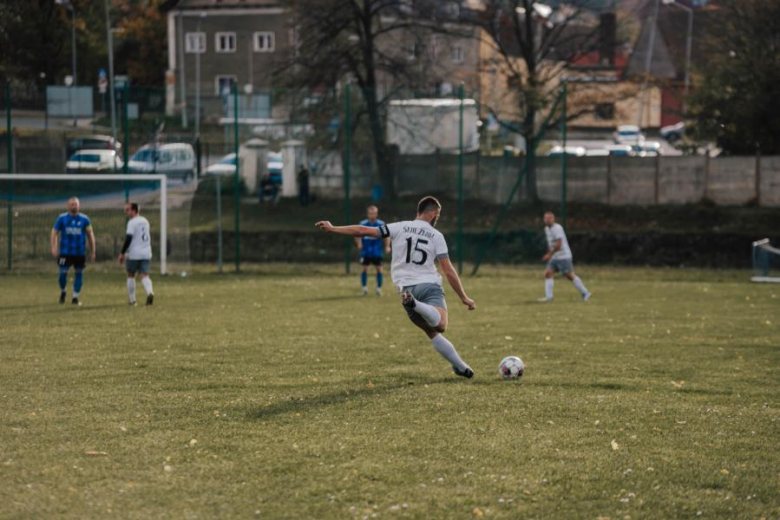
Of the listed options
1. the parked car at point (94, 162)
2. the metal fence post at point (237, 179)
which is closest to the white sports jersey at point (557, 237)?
the metal fence post at point (237, 179)

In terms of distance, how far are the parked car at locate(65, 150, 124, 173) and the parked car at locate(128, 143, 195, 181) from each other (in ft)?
1.56

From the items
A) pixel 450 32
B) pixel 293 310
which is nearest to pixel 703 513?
pixel 293 310

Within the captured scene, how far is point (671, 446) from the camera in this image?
357 inches

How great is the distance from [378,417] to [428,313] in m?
1.97

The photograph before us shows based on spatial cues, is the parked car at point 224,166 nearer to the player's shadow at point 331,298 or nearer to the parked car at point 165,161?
the parked car at point 165,161

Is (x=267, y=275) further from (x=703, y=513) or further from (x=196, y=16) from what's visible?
(x=196, y=16)

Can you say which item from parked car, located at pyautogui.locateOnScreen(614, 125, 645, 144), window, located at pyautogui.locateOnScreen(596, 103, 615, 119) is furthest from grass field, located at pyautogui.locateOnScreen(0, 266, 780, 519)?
parked car, located at pyautogui.locateOnScreen(614, 125, 645, 144)

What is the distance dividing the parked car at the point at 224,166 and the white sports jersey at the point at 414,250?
18.6 metres

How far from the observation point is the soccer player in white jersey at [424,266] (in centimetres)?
1183

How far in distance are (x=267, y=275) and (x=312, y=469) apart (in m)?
21.3

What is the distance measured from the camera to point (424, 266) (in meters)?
12.1

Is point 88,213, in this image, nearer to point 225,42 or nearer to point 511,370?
point 511,370

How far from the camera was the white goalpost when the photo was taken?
27938 millimetres

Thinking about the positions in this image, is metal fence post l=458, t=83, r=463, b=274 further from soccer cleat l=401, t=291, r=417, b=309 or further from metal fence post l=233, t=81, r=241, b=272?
soccer cleat l=401, t=291, r=417, b=309
